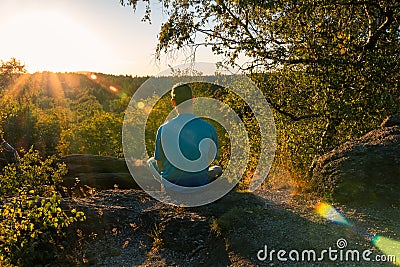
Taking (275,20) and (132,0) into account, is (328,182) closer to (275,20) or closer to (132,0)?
(275,20)

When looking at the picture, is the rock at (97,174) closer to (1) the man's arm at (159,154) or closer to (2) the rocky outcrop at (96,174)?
(2) the rocky outcrop at (96,174)

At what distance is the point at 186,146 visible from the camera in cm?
732

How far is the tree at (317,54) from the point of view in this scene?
8711 millimetres

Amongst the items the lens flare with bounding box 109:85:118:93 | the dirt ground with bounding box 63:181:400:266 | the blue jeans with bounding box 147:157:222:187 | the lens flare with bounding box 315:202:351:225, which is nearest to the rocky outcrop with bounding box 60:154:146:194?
the blue jeans with bounding box 147:157:222:187

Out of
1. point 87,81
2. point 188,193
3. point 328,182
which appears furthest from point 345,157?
point 87,81

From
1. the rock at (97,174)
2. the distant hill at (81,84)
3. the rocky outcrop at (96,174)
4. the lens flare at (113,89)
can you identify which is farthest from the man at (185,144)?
the lens flare at (113,89)

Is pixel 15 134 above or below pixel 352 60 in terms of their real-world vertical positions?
below

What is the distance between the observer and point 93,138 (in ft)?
91.9

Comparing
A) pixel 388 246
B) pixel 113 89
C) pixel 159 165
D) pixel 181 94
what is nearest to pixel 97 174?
pixel 159 165

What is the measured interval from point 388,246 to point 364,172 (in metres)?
1.89

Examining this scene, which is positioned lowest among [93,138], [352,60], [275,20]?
[93,138]

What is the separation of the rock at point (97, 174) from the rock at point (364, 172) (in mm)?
5669

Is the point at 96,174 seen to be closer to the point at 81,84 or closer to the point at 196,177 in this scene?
the point at 196,177

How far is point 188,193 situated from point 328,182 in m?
2.50
